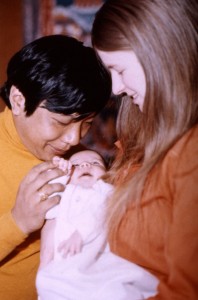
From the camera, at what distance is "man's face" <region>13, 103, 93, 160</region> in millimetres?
1369

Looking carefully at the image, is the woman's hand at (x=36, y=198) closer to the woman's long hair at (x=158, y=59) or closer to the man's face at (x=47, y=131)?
the man's face at (x=47, y=131)

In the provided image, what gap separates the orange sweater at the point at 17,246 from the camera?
1407mm

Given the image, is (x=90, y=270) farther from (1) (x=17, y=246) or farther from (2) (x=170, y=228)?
(1) (x=17, y=246)

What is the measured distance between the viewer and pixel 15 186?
1430 mm

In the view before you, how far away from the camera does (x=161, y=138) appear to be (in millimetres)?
1027

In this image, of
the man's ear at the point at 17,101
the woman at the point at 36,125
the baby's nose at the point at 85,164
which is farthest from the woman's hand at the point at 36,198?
the man's ear at the point at 17,101

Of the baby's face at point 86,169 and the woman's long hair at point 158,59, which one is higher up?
the woman's long hair at point 158,59

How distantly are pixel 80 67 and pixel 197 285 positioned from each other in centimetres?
80

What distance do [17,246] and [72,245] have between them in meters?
0.38

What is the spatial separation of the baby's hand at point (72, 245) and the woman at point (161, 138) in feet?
0.32

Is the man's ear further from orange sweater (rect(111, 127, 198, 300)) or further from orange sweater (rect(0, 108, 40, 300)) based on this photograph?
orange sweater (rect(111, 127, 198, 300))

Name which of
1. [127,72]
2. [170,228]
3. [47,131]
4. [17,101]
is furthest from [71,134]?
[170,228]

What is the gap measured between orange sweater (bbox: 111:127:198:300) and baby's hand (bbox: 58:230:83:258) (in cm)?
10

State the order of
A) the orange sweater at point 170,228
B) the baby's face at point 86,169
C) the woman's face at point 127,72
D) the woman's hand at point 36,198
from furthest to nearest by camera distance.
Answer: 1. the baby's face at point 86,169
2. the woman's hand at point 36,198
3. the woman's face at point 127,72
4. the orange sweater at point 170,228
